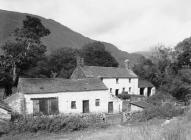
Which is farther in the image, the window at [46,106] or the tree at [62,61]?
the tree at [62,61]

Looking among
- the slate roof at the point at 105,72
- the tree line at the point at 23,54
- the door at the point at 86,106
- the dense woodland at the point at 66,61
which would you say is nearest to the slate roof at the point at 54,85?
the door at the point at 86,106

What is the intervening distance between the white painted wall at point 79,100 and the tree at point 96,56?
107ft

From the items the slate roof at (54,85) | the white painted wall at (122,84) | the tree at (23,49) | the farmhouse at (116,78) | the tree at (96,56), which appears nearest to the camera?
the slate roof at (54,85)

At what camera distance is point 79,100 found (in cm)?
3030

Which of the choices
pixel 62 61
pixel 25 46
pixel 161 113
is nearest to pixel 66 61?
pixel 62 61

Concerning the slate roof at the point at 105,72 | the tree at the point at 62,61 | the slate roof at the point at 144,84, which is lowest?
the slate roof at the point at 144,84

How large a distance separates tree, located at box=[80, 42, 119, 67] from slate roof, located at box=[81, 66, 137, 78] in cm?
1701

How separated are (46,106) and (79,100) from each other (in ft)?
14.6

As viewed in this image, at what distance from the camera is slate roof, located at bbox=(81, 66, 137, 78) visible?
41.1 metres

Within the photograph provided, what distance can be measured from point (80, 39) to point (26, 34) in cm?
14864

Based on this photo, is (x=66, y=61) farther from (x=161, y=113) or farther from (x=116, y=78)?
(x=161, y=113)

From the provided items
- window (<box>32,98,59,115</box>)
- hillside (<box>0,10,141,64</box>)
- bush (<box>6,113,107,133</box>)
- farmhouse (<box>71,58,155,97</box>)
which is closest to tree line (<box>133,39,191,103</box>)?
farmhouse (<box>71,58,155,97</box>)

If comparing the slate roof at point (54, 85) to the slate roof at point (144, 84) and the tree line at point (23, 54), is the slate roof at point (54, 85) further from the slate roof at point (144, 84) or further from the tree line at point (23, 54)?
the slate roof at point (144, 84)

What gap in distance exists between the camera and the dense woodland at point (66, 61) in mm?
40500
